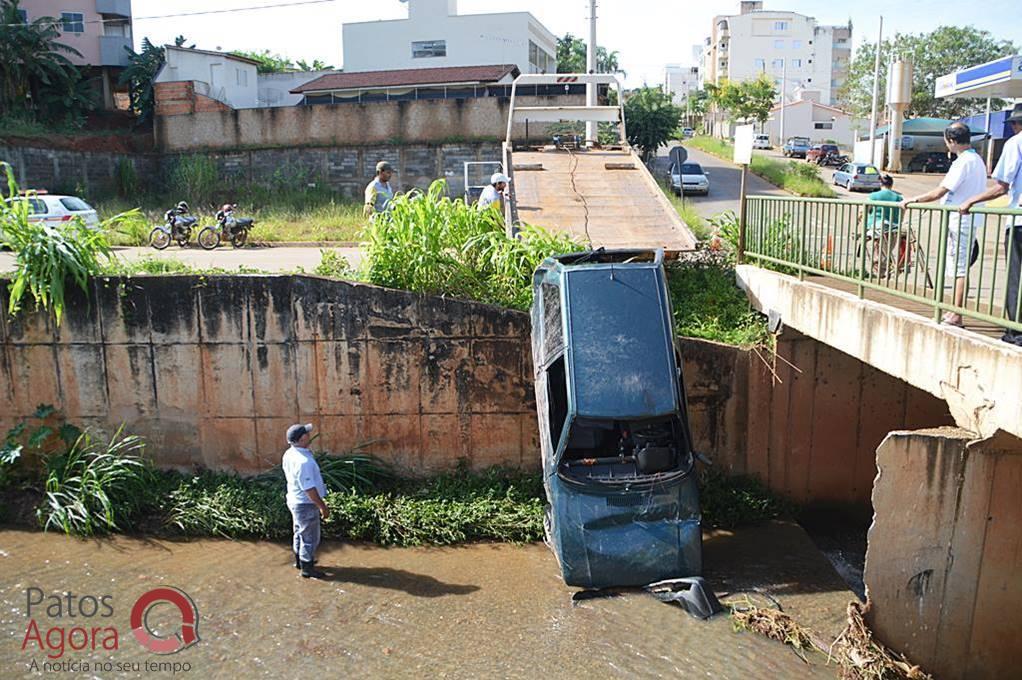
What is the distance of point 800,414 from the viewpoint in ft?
29.9

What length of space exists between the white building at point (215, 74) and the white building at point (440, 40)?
5.91m

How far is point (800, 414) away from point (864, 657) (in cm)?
329

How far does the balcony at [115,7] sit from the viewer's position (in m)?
32.8

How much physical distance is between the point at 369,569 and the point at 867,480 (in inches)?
221

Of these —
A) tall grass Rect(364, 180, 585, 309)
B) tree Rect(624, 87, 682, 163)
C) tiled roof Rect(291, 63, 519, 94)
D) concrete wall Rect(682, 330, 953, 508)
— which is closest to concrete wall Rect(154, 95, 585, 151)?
tree Rect(624, 87, 682, 163)

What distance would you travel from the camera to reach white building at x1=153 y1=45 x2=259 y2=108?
28.3 metres

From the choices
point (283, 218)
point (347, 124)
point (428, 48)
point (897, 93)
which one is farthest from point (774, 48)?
point (283, 218)

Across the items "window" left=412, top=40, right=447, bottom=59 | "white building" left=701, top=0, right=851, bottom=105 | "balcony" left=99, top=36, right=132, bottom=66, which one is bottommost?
"balcony" left=99, top=36, right=132, bottom=66

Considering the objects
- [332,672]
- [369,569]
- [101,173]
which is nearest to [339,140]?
[101,173]

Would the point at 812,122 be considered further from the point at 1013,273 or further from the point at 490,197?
the point at 1013,273

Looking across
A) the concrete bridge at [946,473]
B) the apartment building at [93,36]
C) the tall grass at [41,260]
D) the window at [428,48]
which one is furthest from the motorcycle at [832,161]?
the tall grass at [41,260]

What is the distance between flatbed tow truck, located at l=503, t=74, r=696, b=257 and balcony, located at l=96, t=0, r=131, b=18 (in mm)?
24993

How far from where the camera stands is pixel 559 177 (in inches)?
516

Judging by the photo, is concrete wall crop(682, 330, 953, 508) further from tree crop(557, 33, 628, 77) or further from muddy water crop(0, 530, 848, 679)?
tree crop(557, 33, 628, 77)
